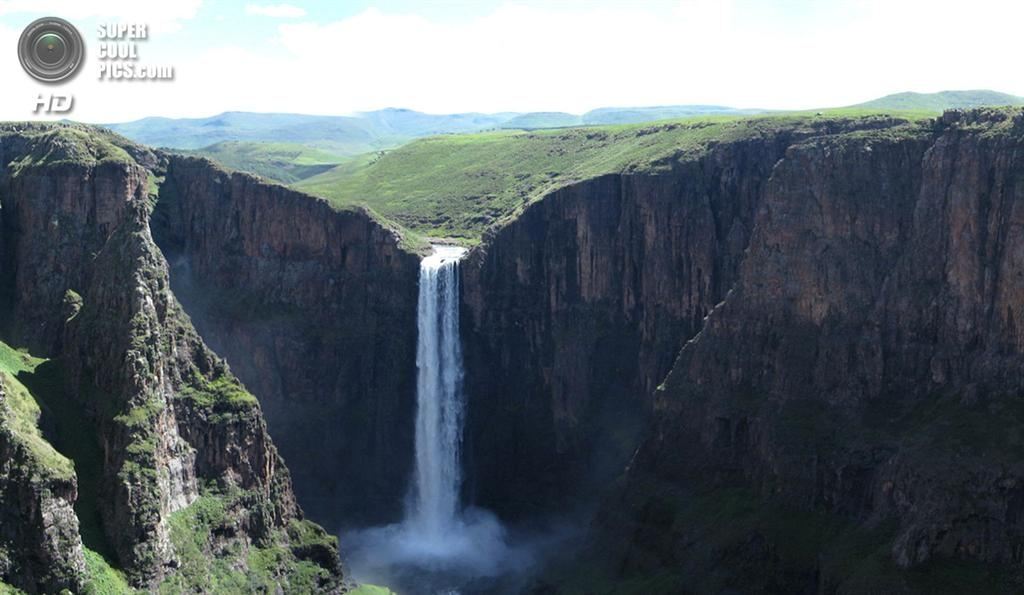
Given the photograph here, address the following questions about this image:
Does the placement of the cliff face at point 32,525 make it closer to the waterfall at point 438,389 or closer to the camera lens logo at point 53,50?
the camera lens logo at point 53,50

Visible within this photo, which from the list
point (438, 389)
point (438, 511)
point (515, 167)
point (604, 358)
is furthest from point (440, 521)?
point (515, 167)

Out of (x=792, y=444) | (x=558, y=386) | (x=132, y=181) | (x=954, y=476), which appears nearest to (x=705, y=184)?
(x=558, y=386)

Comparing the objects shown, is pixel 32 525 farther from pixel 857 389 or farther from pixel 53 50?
pixel 857 389

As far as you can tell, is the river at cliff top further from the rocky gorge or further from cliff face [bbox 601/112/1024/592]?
cliff face [bbox 601/112/1024/592]

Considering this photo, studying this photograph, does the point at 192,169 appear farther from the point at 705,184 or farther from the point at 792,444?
the point at 792,444

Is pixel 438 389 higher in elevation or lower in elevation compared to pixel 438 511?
higher

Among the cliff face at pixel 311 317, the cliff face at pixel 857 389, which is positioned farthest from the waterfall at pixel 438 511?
the cliff face at pixel 857 389

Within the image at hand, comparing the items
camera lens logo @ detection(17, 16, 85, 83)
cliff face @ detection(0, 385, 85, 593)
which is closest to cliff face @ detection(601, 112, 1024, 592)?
cliff face @ detection(0, 385, 85, 593)

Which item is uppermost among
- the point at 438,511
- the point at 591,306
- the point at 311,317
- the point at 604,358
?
the point at 591,306
